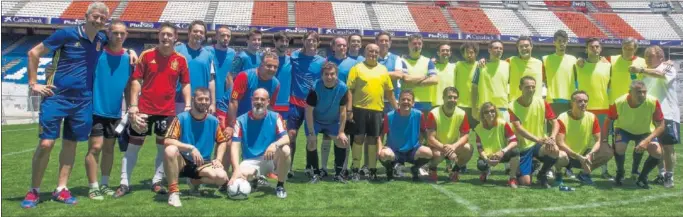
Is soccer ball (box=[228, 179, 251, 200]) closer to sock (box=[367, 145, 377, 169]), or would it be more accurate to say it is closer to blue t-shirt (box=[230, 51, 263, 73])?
sock (box=[367, 145, 377, 169])

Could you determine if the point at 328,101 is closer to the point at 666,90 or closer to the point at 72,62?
the point at 72,62

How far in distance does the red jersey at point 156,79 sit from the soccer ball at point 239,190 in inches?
40.9

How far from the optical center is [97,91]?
511 cm

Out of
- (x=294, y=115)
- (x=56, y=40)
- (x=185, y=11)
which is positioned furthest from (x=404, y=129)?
(x=185, y=11)

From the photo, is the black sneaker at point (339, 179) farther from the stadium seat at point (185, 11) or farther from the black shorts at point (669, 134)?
the stadium seat at point (185, 11)

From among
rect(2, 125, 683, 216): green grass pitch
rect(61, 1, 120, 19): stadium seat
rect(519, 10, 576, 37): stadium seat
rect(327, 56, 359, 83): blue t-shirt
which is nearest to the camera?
rect(2, 125, 683, 216): green grass pitch

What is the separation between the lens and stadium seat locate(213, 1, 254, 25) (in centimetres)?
2942

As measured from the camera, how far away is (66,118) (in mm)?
4902

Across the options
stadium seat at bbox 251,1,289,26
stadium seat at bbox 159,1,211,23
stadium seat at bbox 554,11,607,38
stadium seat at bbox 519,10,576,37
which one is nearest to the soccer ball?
stadium seat at bbox 251,1,289,26

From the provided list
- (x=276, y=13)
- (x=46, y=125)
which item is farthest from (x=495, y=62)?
(x=276, y=13)

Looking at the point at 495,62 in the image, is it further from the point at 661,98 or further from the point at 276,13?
the point at 276,13

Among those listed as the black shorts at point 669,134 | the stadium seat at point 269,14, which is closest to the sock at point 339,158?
the black shorts at point 669,134

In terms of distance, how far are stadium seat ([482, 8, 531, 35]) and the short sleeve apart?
2911 cm

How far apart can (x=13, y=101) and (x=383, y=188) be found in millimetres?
17636
